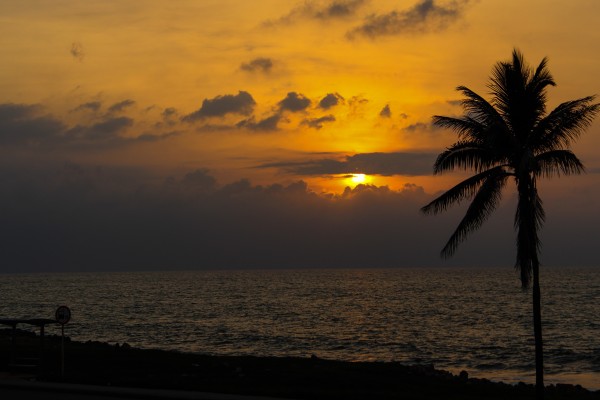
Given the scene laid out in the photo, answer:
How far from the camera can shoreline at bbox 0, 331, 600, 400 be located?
2850 centimetres

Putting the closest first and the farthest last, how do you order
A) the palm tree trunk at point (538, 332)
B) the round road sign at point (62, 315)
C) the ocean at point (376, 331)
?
1. the palm tree trunk at point (538, 332)
2. the round road sign at point (62, 315)
3. the ocean at point (376, 331)

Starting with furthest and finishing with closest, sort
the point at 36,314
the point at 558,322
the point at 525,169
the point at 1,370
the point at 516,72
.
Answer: the point at 36,314
the point at 558,322
the point at 1,370
the point at 516,72
the point at 525,169

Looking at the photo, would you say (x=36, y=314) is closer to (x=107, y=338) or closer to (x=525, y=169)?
(x=107, y=338)

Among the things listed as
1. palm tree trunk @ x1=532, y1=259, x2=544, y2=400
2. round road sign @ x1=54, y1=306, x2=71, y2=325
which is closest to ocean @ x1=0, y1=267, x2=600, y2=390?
palm tree trunk @ x1=532, y1=259, x2=544, y2=400

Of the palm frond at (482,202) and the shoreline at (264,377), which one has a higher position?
the palm frond at (482,202)

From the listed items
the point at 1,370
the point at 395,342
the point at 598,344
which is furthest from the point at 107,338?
the point at 598,344

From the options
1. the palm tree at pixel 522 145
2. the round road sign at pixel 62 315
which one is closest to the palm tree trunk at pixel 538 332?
the palm tree at pixel 522 145

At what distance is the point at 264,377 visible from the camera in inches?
1249

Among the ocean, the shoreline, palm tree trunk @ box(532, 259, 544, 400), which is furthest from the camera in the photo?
the ocean

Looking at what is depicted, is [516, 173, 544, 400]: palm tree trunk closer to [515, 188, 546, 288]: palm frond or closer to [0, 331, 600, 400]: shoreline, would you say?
[515, 188, 546, 288]: palm frond

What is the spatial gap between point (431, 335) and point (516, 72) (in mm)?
45461

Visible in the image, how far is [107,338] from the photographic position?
69.1 metres

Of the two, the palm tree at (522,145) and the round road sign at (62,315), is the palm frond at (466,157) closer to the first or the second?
the palm tree at (522,145)

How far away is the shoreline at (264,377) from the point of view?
1122 inches
